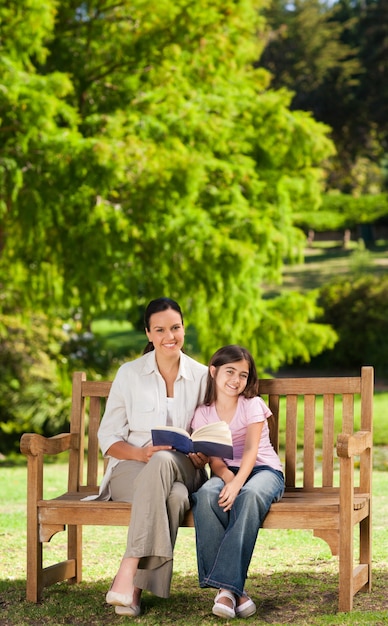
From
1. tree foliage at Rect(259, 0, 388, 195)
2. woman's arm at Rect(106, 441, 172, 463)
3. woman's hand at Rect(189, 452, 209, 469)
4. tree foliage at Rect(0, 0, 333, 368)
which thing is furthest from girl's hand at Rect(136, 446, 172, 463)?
tree foliage at Rect(259, 0, 388, 195)

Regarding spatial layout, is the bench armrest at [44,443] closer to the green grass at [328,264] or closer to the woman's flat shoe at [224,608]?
the woman's flat shoe at [224,608]

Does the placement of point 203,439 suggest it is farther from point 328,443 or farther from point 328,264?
point 328,264

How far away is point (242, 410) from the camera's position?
4422 millimetres

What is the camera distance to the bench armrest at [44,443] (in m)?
4.36

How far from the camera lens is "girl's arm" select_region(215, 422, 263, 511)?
406cm

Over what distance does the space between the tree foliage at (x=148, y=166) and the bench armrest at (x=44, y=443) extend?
235 inches

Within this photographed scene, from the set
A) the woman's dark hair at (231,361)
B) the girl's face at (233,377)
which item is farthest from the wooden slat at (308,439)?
the girl's face at (233,377)

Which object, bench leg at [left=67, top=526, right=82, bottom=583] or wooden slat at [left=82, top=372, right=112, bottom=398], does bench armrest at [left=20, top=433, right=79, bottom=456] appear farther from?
bench leg at [left=67, top=526, right=82, bottom=583]

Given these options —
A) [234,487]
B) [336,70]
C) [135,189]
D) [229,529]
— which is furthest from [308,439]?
[336,70]

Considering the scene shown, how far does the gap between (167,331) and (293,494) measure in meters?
0.96

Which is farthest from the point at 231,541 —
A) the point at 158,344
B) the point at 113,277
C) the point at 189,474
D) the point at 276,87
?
the point at 276,87

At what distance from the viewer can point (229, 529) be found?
4.00m

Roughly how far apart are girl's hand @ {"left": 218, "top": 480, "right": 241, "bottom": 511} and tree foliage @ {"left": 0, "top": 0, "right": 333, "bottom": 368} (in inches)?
266

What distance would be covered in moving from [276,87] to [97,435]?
2470cm
